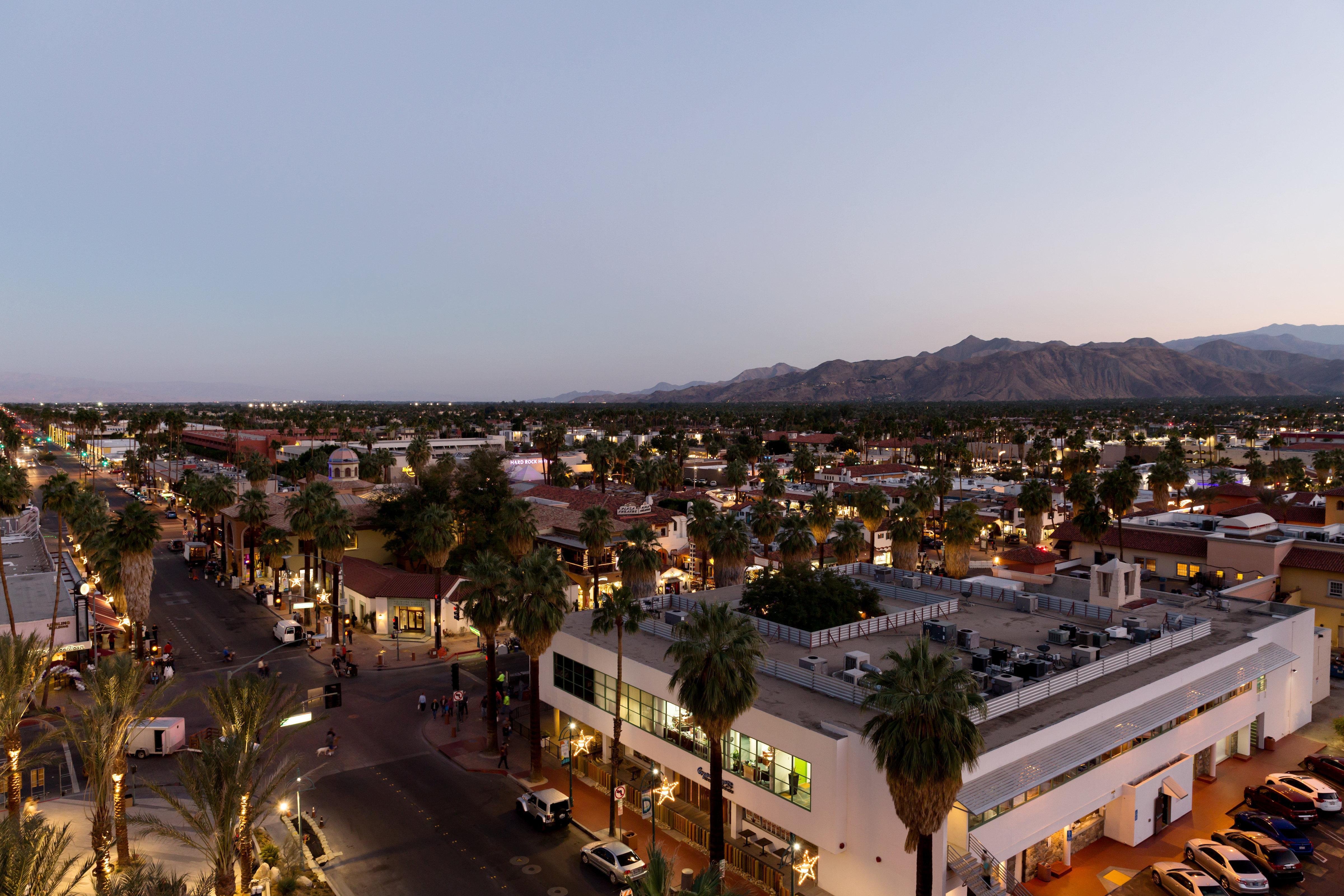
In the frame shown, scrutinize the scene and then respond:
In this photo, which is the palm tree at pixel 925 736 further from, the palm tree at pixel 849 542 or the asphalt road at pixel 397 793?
the palm tree at pixel 849 542

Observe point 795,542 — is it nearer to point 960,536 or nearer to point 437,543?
point 960,536

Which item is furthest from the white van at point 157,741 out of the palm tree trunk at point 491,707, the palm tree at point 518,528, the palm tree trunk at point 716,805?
the palm tree trunk at point 716,805

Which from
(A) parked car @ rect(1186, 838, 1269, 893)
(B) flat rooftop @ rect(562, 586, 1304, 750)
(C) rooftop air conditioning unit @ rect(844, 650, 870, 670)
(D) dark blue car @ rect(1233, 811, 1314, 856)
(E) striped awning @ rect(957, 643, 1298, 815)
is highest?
(C) rooftop air conditioning unit @ rect(844, 650, 870, 670)

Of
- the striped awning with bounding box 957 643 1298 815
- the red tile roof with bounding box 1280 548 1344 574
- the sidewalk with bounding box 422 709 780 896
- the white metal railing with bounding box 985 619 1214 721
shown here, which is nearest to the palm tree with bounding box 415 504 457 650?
the sidewalk with bounding box 422 709 780 896

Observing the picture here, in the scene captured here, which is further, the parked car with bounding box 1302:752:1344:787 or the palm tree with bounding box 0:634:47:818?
the parked car with bounding box 1302:752:1344:787

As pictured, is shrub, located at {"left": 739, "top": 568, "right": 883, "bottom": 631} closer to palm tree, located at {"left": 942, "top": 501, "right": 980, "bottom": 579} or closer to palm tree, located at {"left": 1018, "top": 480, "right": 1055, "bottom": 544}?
palm tree, located at {"left": 942, "top": 501, "right": 980, "bottom": 579}

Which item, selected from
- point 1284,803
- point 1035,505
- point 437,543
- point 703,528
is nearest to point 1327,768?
point 1284,803
